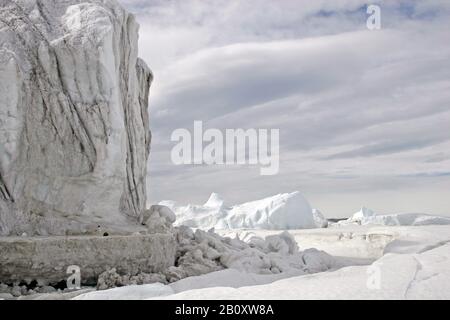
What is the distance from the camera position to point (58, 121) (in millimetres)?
7383

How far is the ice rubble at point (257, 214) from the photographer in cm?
2033

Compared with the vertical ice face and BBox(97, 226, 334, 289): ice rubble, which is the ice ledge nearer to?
BBox(97, 226, 334, 289): ice rubble

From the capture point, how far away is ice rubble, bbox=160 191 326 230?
20.3 metres

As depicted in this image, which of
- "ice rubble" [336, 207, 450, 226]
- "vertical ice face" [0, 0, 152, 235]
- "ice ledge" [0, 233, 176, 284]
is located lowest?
"ice rubble" [336, 207, 450, 226]

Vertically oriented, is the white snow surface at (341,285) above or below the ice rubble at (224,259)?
above

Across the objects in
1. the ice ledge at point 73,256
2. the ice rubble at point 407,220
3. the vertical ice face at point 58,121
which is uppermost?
the vertical ice face at point 58,121

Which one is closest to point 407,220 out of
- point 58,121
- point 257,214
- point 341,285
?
point 257,214

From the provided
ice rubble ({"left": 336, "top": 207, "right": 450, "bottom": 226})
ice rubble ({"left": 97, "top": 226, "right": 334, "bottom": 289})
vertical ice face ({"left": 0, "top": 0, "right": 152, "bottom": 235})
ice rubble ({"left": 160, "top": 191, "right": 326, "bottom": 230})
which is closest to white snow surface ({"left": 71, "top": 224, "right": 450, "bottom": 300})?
ice rubble ({"left": 97, "top": 226, "right": 334, "bottom": 289})

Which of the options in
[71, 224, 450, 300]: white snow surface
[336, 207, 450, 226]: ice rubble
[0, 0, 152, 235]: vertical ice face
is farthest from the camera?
[336, 207, 450, 226]: ice rubble

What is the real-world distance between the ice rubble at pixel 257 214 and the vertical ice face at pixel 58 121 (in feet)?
43.1

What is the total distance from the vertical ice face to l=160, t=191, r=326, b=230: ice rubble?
13.1 meters

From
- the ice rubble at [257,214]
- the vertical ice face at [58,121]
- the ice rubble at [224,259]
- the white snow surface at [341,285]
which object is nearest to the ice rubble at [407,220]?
the ice rubble at [257,214]

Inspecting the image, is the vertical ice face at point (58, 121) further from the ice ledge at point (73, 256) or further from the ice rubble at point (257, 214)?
the ice rubble at point (257, 214)
